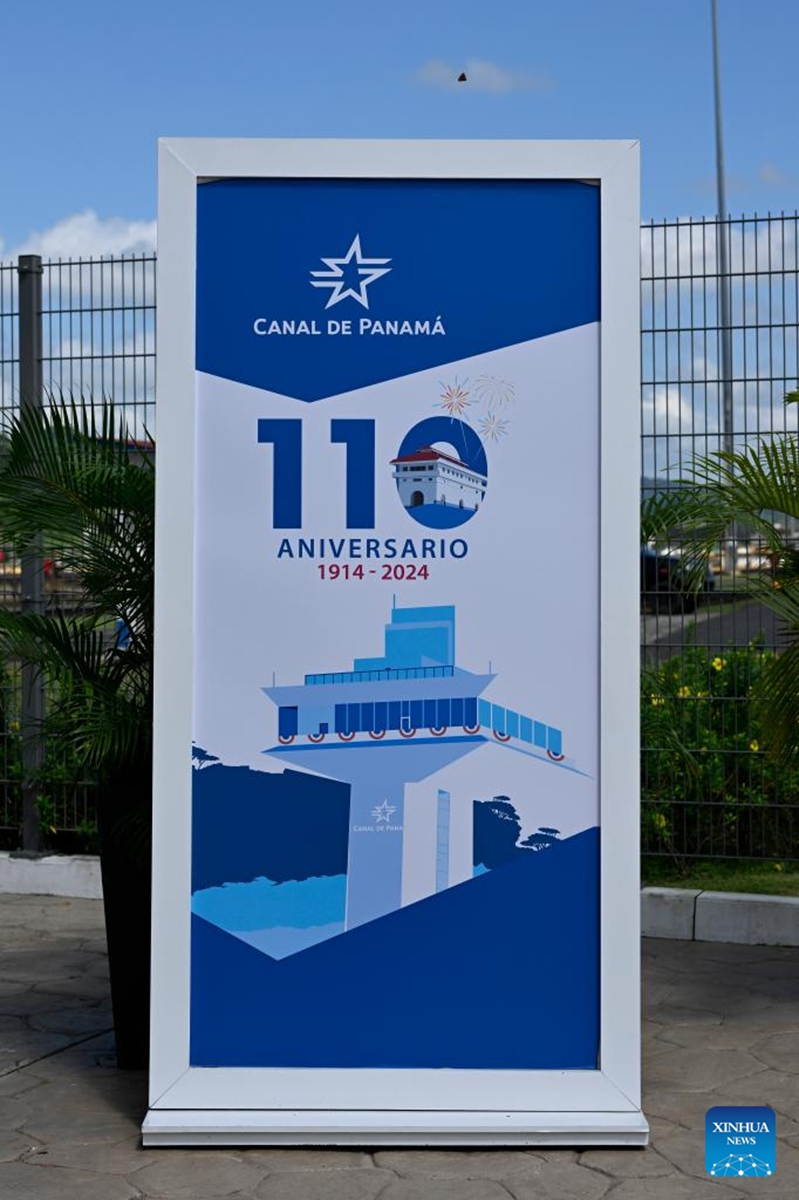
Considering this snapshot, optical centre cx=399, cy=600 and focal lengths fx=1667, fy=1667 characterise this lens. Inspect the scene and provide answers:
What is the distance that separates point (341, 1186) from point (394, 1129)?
0.28 metres

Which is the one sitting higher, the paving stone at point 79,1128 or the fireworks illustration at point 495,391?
the fireworks illustration at point 495,391

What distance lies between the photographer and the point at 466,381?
15.6 feet

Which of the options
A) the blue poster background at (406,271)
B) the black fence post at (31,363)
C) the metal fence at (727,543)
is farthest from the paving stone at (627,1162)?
the black fence post at (31,363)

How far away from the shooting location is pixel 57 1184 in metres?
4.51

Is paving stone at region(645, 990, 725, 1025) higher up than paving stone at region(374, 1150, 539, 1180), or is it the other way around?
paving stone at region(645, 990, 725, 1025)

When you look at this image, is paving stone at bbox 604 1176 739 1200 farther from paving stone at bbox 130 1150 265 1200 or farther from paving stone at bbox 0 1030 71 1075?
paving stone at bbox 0 1030 71 1075

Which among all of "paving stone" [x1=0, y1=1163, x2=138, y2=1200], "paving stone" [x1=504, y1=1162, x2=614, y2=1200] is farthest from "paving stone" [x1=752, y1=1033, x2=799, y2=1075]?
"paving stone" [x1=0, y1=1163, x2=138, y2=1200]

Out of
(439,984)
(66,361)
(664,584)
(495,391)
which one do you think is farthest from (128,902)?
(66,361)

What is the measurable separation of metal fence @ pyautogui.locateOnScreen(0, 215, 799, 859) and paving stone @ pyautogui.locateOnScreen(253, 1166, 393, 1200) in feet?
10.2

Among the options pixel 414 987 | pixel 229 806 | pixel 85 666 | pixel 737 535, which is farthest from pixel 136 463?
pixel 737 535

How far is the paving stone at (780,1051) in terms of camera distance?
5594 millimetres

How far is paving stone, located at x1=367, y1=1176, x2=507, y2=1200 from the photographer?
4395 mm

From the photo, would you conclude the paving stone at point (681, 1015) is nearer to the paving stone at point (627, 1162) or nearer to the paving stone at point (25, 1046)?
the paving stone at point (627, 1162)

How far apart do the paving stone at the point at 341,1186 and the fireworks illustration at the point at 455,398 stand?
212 cm
